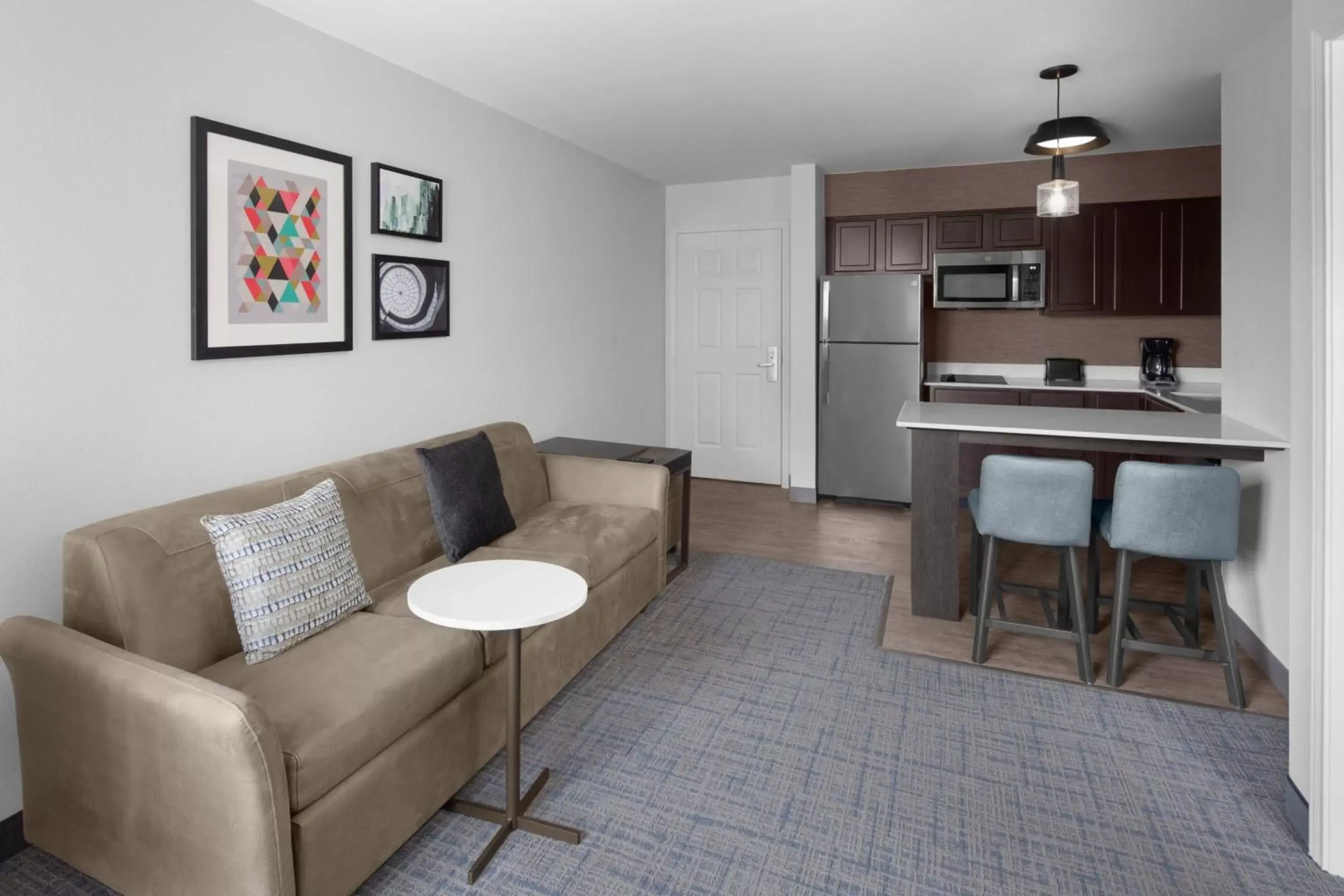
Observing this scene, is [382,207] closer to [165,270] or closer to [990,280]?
[165,270]

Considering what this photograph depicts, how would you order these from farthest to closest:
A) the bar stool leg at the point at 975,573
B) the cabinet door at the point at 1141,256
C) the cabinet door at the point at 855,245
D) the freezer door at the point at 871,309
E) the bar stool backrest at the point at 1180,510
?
1. the cabinet door at the point at 855,245
2. the freezer door at the point at 871,309
3. the cabinet door at the point at 1141,256
4. the bar stool leg at the point at 975,573
5. the bar stool backrest at the point at 1180,510

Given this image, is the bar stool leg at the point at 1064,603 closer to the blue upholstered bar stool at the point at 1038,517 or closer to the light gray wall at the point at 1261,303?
the blue upholstered bar stool at the point at 1038,517

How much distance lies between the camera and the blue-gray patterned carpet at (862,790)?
1.90 m

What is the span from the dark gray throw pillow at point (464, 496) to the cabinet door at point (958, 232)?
3.97 meters

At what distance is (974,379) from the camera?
5766 millimetres

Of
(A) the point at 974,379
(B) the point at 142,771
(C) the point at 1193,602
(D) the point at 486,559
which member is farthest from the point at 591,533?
(A) the point at 974,379

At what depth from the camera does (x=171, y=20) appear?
2393 millimetres

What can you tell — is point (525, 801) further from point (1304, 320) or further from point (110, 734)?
point (1304, 320)

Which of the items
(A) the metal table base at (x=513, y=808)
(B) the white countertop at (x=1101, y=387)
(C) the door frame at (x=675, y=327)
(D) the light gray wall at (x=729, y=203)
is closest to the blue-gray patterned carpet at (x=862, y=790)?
(A) the metal table base at (x=513, y=808)

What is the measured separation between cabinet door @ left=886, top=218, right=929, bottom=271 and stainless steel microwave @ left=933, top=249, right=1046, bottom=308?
110 millimetres

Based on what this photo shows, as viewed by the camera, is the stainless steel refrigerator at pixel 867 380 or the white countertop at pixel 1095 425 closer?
the white countertop at pixel 1095 425

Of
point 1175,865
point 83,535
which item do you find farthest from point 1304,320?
point 83,535

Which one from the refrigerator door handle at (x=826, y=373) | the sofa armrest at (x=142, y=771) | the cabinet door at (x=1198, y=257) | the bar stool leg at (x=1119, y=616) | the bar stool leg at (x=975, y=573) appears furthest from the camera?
the refrigerator door handle at (x=826, y=373)

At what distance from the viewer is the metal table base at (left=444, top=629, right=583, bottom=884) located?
2016 millimetres
